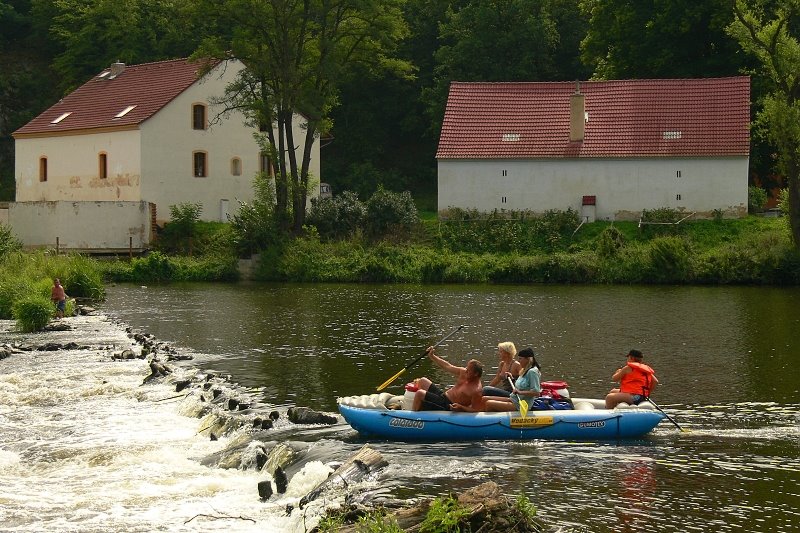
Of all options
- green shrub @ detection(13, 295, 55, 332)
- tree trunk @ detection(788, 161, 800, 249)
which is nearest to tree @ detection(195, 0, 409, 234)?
tree trunk @ detection(788, 161, 800, 249)

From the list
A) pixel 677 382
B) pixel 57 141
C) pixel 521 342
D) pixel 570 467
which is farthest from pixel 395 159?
pixel 570 467

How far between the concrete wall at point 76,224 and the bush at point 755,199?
1050 inches

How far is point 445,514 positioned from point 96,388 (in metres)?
11.3

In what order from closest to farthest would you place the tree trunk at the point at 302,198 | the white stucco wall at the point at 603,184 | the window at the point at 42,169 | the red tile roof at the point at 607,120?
the white stucco wall at the point at 603,184 → the tree trunk at the point at 302,198 → the red tile roof at the point at 607,120 → the window at the point at 42,169

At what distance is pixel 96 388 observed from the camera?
70.0 ft

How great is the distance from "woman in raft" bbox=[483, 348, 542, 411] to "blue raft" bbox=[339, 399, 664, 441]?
0.31m

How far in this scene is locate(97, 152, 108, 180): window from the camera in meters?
56.3

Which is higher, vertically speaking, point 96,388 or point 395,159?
point 395,159

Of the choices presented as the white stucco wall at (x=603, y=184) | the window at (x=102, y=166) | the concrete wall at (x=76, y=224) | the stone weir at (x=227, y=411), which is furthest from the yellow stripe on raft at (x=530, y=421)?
the window at (x=102, y=166)

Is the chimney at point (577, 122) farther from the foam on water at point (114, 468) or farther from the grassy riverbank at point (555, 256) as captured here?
the foam on water at point (114, 468)

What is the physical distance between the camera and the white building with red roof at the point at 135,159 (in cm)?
5116

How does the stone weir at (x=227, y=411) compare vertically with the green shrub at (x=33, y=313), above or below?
below

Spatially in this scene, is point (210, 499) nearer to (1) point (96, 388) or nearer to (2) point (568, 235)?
(1) point (96, 388)

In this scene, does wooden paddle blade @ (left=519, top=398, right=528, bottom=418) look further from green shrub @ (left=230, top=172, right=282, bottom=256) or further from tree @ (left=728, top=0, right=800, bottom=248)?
green shrub @ (left=230, top=172, right=282, bottom=256)
